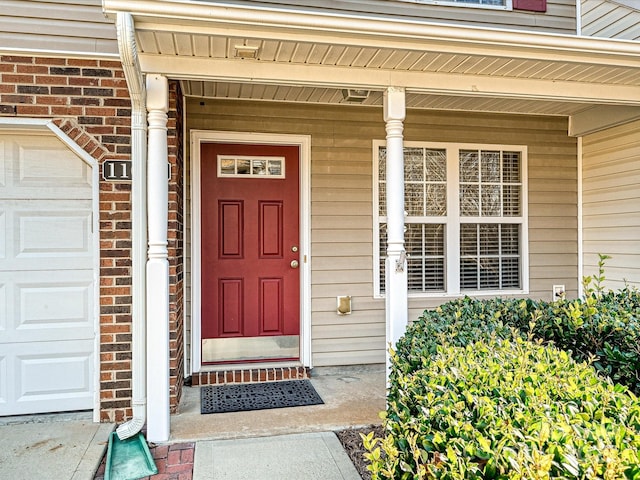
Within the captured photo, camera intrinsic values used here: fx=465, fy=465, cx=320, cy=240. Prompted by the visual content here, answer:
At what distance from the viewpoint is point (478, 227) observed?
180 inches

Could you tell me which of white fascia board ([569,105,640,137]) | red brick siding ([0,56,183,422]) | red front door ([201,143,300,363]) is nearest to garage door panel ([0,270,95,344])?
red brick siding ([0,56,183,422])

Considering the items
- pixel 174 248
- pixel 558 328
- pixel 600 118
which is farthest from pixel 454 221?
pixel 174 248

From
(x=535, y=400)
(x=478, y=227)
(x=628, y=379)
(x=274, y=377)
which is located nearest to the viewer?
(x=535, y=400)

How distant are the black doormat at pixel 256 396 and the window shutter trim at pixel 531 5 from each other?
3.90 m

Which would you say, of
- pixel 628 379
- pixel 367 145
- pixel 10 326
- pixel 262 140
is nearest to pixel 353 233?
pixel 367 145

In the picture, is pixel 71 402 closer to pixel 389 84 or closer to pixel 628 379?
pixel 389 84

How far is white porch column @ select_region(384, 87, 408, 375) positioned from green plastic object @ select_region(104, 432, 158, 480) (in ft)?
5.47

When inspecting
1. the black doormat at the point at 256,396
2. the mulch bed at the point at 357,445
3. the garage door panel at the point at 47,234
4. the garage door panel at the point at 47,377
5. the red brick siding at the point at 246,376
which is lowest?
the mulch bed at the point at 357,445

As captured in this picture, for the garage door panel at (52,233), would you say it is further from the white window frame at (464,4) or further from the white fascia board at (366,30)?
the white window frame at (464,4)

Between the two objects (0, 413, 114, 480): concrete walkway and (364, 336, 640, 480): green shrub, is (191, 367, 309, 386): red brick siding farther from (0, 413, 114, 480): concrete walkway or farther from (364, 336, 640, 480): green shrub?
(364, 336, 640, 480): green shrub

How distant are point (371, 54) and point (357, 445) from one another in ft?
7.94

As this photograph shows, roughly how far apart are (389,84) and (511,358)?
203cm

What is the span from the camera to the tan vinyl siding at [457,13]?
3.96 m

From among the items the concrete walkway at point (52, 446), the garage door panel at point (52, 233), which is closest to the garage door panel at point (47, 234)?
the garage door panel at point (52, 233)
